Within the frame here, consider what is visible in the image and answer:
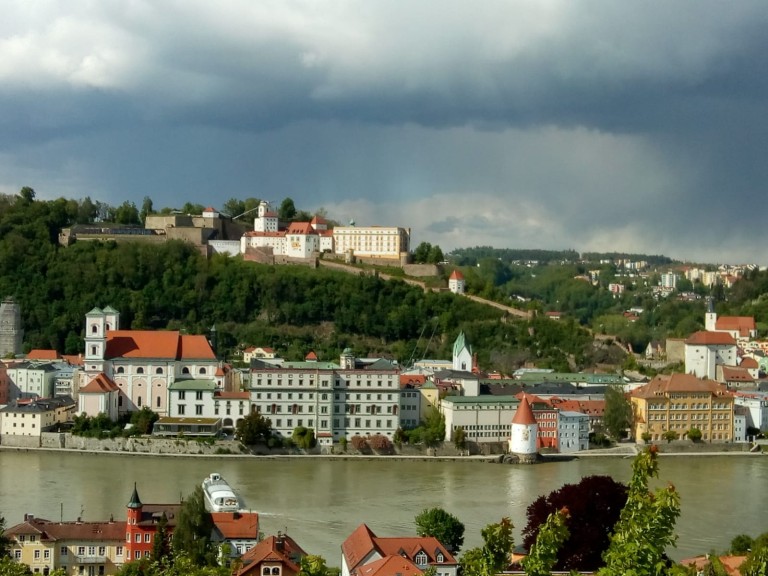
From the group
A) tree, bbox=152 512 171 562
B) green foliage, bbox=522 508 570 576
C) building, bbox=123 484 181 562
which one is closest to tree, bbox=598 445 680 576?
green foliage, bbox=522 508 570 576

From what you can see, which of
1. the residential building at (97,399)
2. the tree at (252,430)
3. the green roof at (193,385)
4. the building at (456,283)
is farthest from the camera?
the building at (456,283)

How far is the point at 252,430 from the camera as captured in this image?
35.5 m

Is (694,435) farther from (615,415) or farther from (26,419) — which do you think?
(26,419)

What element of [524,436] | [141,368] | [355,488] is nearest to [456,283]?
[141,368]

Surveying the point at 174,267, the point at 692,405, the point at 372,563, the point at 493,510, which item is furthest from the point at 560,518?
the point at 174,267

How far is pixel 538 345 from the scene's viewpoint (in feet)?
168

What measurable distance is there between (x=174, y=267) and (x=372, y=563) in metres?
38.3

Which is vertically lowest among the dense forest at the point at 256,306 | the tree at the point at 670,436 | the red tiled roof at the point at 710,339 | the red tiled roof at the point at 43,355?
the tree at the point at 670,436

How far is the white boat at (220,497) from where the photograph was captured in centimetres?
2396

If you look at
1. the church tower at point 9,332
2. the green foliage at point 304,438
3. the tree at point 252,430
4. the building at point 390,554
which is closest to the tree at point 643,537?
the building at point 390,554

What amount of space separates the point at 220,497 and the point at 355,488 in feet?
17.5

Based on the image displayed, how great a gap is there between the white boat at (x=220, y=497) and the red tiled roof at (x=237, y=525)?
87.0 inches

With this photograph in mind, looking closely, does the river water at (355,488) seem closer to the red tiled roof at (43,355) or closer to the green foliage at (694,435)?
the green foliage at (694,435)

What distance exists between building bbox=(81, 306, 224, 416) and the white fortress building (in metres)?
16.6
